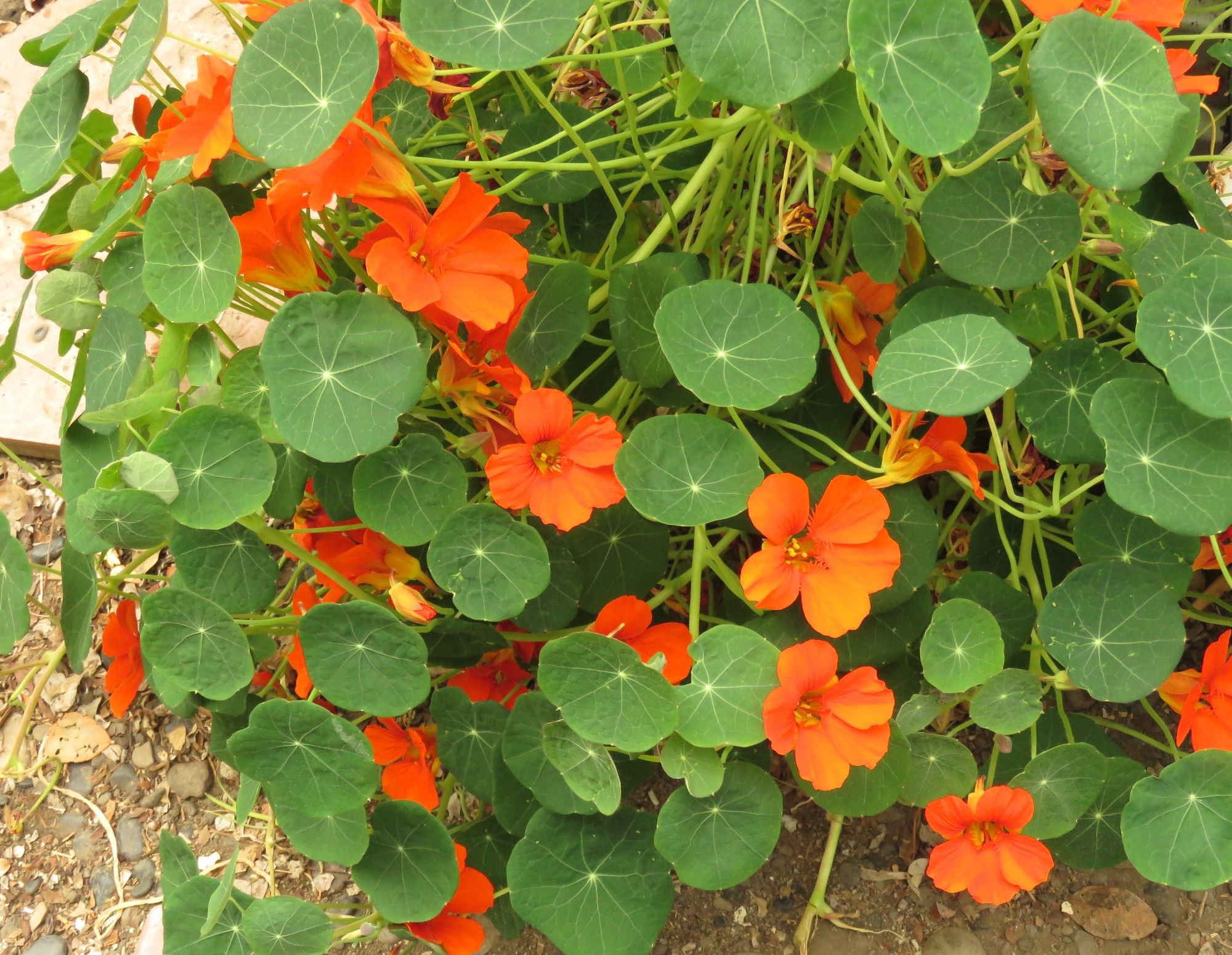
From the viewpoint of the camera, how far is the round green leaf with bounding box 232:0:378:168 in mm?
1012

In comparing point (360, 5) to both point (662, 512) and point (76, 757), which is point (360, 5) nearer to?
point (662, 512)

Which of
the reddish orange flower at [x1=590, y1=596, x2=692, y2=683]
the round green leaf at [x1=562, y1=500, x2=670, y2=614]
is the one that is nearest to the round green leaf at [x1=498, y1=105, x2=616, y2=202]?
the round green leaf at [x1=562, y1=500, x2=670, y2=614]

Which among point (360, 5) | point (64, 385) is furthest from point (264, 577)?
point (64, 385)

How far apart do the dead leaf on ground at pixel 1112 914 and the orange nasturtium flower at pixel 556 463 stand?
1.04 metres

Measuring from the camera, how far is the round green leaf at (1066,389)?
1274 mm

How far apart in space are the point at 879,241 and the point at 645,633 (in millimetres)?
605

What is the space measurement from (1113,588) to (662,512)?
57 cm

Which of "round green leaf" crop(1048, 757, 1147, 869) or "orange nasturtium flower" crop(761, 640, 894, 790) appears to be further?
"round green leaf" crop(1048, 757, 1147, 869)

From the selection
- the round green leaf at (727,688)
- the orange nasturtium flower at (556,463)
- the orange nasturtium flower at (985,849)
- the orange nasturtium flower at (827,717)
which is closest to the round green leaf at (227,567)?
the orange nasturtium flower at (556,463)

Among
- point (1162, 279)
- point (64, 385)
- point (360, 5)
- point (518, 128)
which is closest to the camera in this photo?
point (360, 5)

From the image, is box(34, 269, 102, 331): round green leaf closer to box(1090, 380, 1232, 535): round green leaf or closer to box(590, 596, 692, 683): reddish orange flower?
box(590, 596, 692, 683): reddish orange flower

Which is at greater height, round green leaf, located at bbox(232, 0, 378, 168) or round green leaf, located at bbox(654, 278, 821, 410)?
round green leaf, located at bbox(232, 0, 378, 168)

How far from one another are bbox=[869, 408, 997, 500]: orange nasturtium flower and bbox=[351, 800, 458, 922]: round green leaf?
734 mm

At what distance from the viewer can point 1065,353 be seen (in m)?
1.30
